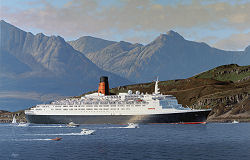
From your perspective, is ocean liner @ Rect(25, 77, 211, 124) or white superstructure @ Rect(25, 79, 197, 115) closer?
ocean liner @ Rect(25, 77, 211, 124)

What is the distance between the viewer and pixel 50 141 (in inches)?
3447

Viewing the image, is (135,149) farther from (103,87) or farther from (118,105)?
(103,87)

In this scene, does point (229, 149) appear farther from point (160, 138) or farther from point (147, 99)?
point (147, 99)

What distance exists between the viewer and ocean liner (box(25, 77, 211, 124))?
134m

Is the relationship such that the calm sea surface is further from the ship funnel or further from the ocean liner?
the ship funnel

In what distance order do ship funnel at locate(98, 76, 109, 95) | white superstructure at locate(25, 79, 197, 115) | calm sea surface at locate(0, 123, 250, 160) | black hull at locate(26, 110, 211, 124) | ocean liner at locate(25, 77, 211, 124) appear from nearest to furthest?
calm sea surface at locate(0, 123, 250, 160)
black hull at locate(26, 110, 211, 124)
ocean liner at locate(25, 77, 211, 124)
white superstructure at locate(25, 79, 197, 115)
ship funnel at locate(98, 76, 109, 95)

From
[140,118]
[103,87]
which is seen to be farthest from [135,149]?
[103,87]

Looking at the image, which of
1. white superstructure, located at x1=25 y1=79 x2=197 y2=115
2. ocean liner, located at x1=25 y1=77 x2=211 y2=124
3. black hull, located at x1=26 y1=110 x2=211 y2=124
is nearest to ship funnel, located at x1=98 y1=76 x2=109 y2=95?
ocean liner, located at x1=25 y1=77 x2=211 y2=124

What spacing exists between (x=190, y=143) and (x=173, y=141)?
474 centimetres

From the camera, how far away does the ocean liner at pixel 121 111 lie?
134 m

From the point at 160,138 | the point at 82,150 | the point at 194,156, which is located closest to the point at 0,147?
the point at 82,150

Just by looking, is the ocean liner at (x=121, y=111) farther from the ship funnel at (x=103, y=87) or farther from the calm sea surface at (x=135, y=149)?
the calm sea surface at (x=135, y=149)

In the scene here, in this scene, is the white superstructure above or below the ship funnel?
below

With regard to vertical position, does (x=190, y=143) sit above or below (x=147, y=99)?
below
